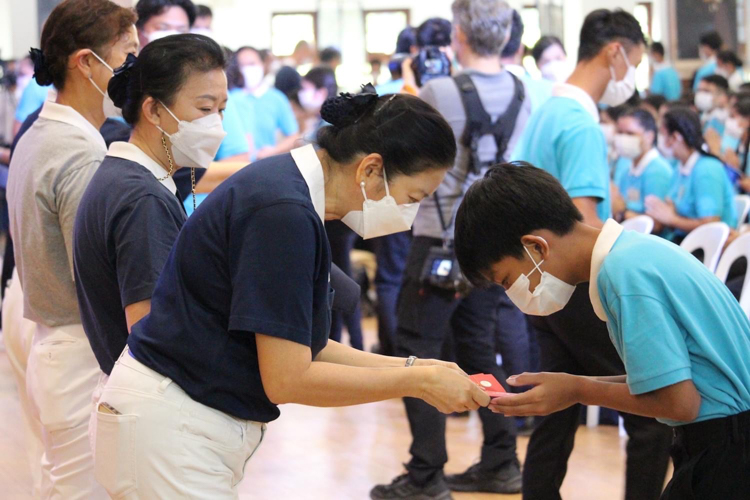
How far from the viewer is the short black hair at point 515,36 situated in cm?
427

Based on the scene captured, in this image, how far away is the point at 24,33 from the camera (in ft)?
32.5

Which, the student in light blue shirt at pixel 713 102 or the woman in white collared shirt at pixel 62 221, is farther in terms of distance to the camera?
the student in light blue shirt at pixel 713 102

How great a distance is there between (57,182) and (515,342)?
2.15 meters

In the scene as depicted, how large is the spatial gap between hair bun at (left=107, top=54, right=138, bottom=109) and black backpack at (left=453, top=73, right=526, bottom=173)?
146 centimetres

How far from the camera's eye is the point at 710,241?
3.50 meters

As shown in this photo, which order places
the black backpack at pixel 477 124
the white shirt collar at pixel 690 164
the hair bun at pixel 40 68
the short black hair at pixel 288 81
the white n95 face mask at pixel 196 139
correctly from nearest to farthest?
the white n95 face mask at pixel 196 139
the hair bun at pixel 40 68
the black backpack at pixel 477 124
the white shirt collar at pixel 690 164
the short black hair at pixel 288 81

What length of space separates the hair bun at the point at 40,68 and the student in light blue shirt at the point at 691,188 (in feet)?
11.9

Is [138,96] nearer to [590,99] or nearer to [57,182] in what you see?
[57,182]

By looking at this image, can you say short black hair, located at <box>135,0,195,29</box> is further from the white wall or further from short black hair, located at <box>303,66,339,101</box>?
the white wall

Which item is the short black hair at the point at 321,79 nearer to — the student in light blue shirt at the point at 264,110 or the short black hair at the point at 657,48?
the student in light blue shirt at the point at 264,110

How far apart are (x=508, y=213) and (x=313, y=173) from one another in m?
0.42

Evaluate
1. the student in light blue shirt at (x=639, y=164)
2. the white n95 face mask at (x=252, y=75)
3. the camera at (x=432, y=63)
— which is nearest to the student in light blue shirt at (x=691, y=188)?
the student in light blue shirt at (x=639, y=164)

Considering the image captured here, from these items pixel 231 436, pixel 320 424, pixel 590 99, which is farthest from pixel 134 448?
pixel 320 424

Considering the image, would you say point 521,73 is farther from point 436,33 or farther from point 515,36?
point 436,33
